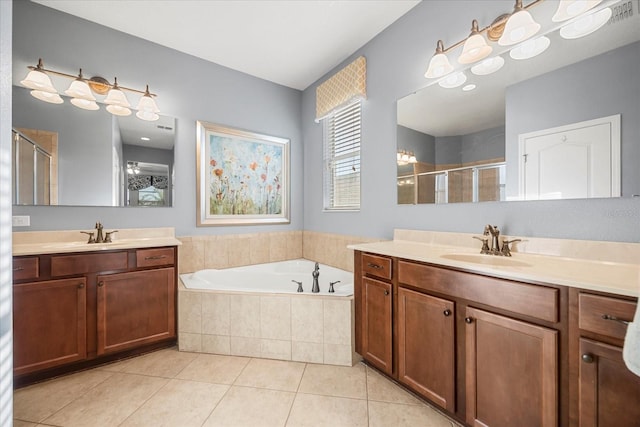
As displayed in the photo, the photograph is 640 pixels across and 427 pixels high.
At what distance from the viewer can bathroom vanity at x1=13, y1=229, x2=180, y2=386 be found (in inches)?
68.4

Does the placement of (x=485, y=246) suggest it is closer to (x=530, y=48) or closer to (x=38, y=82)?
(x=530, y=48)

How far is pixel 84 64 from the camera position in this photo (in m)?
2.33

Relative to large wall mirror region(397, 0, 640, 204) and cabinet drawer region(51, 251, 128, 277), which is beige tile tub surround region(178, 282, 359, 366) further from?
large wall mirror region(397, 0, 640, 204)

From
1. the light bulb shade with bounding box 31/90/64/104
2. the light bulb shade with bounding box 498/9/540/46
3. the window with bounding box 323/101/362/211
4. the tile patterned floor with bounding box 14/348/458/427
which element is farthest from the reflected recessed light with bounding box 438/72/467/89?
the light bulb shade with bounding box 31/90/64/104

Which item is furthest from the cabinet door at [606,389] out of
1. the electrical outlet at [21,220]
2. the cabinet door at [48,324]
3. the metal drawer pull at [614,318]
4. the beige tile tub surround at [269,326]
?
the electrical outlet at [21,220]

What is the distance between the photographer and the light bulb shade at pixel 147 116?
256cm

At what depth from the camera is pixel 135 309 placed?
6.86ft

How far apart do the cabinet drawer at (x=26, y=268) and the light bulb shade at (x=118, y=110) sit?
139 cm

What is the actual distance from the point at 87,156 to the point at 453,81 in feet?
9.92

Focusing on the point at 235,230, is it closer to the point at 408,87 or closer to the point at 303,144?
the point at 303,144

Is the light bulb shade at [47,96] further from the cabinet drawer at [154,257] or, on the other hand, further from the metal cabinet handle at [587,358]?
the metal cabinet handle at [587,358]

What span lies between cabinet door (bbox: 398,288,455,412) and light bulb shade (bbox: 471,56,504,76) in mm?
1495

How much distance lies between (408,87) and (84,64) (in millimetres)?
2809

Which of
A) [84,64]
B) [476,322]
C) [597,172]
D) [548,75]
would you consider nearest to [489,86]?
[548,75]
